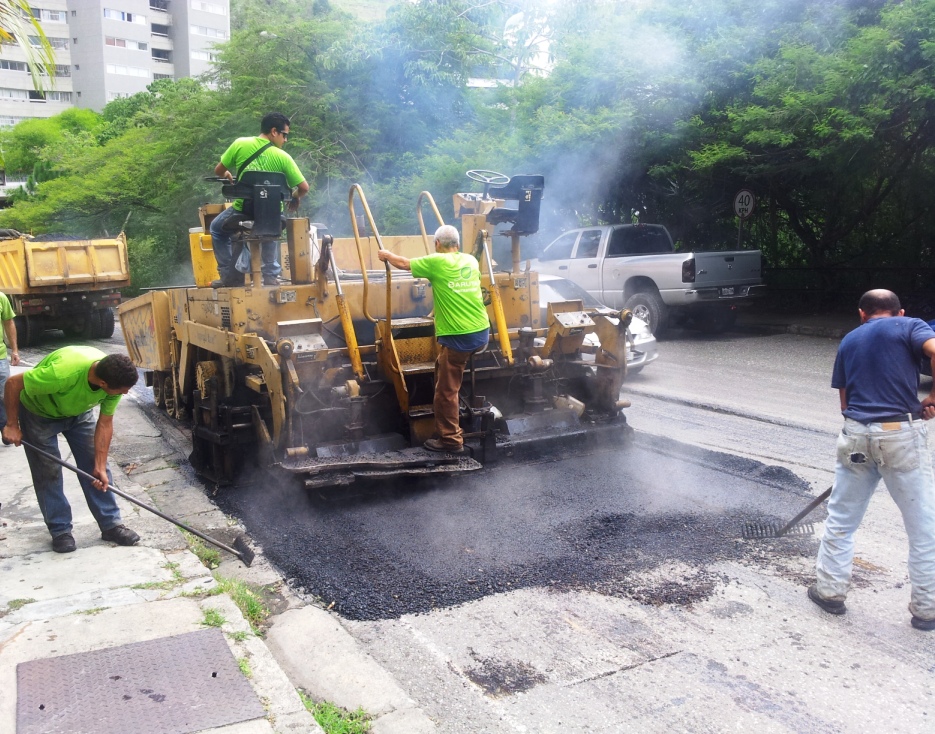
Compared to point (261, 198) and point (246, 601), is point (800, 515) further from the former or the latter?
point (261, 198)

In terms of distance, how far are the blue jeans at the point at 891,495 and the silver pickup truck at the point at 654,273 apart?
963 cm

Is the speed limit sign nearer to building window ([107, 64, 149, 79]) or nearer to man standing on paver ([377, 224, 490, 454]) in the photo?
man standing on paver ([377, 224, 490, 454])

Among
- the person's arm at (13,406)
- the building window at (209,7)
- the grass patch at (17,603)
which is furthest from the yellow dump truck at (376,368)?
the building window at (209,7)

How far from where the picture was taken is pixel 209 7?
66.1 meters

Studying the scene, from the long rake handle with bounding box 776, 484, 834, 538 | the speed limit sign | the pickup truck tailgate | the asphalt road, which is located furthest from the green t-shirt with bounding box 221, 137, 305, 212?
the speed limit sign

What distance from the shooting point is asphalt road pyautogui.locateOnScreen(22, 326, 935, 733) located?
3.38 meters

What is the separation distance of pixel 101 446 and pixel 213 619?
4.68 ft

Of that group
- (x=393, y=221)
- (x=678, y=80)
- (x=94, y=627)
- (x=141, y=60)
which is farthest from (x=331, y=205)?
(x=141, y=60)

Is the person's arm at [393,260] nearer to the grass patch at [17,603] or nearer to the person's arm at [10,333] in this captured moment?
the grass patch at [17,603]

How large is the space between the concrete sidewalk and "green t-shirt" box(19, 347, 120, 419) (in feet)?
2.73

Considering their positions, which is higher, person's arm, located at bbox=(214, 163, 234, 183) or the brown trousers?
person's arm, located at bbox=(214, 163, 234, 183)

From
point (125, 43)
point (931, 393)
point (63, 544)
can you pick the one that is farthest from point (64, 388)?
point (125, 43)

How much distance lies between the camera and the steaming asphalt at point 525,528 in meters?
4.47

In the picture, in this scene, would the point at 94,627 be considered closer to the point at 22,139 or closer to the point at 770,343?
the point at 770,343
